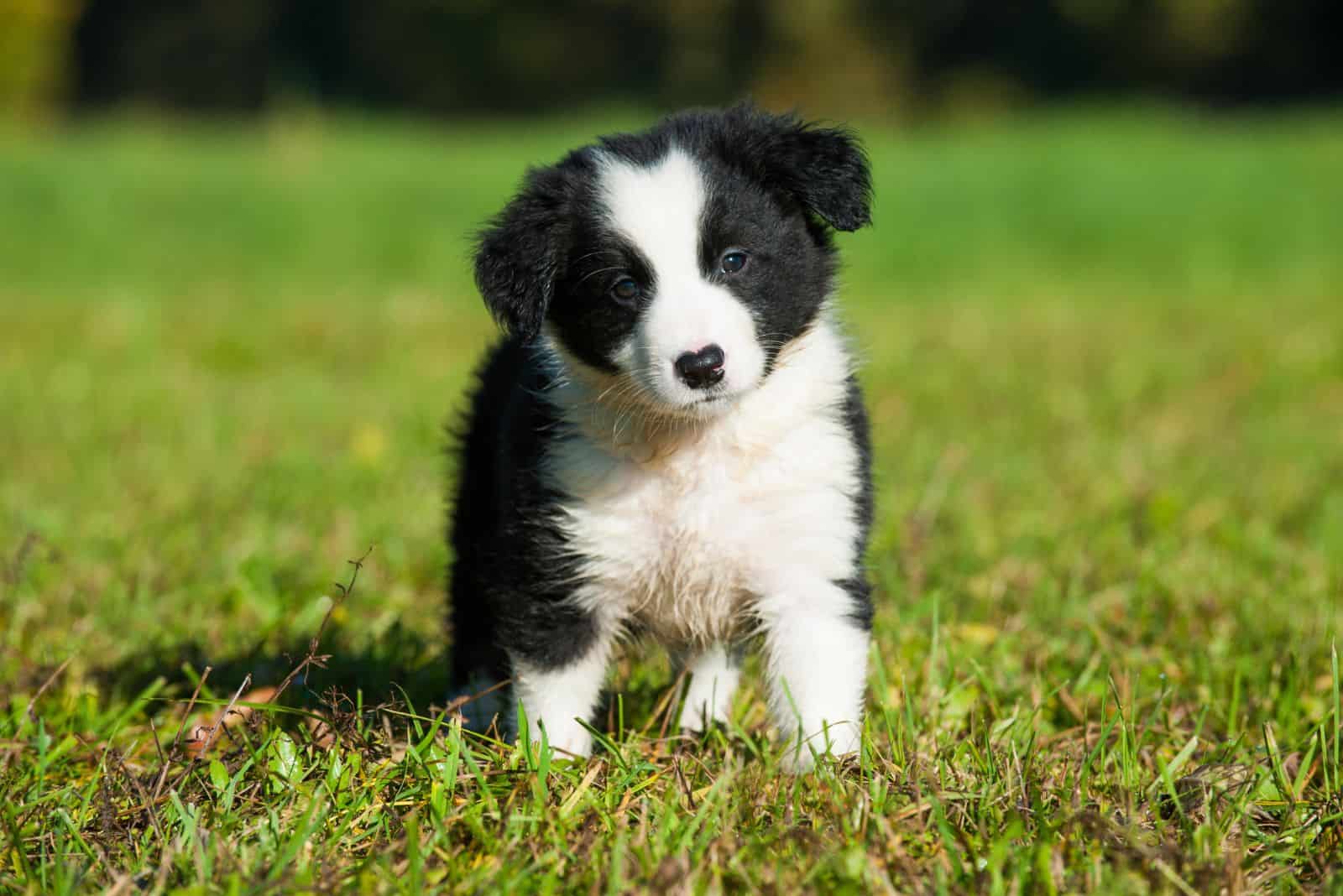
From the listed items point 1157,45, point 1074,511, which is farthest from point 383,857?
point 1157,45

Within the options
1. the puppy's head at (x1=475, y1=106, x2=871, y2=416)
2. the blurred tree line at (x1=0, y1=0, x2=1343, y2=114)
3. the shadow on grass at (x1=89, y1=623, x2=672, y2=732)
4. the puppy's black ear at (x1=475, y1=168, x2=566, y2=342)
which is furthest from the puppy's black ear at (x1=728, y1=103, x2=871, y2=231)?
the blurred tree line at (x1=0, y1=0, x2=1343, y2=114)

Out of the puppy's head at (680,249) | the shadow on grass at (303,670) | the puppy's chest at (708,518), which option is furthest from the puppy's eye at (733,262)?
the shadow on grass at (303,670)

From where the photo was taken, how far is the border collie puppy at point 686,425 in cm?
291

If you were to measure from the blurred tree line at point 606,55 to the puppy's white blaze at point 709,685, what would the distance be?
3308 centimetres

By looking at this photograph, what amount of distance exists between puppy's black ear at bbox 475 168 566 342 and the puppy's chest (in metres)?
0.31

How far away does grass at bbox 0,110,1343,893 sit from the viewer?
2.38 m

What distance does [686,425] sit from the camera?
3.03 metres

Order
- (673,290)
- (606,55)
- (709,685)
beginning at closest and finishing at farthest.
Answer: (673,290), (709,685), (606,55)

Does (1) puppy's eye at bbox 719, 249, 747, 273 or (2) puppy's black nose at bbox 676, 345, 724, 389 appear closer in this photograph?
(2) puppy's black nose at bbox 676, 345, 724, 389

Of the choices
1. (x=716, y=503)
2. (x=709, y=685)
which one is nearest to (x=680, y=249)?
(x=716, y=503)

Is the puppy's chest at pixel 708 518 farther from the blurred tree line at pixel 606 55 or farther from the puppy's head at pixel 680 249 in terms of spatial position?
the blurred tree line at pixel 606 55

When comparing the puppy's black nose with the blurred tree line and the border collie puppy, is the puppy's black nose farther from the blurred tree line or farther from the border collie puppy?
the blurred tree line

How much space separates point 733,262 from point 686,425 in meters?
0.35

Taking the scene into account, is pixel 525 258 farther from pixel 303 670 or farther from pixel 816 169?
pixel 303 670
